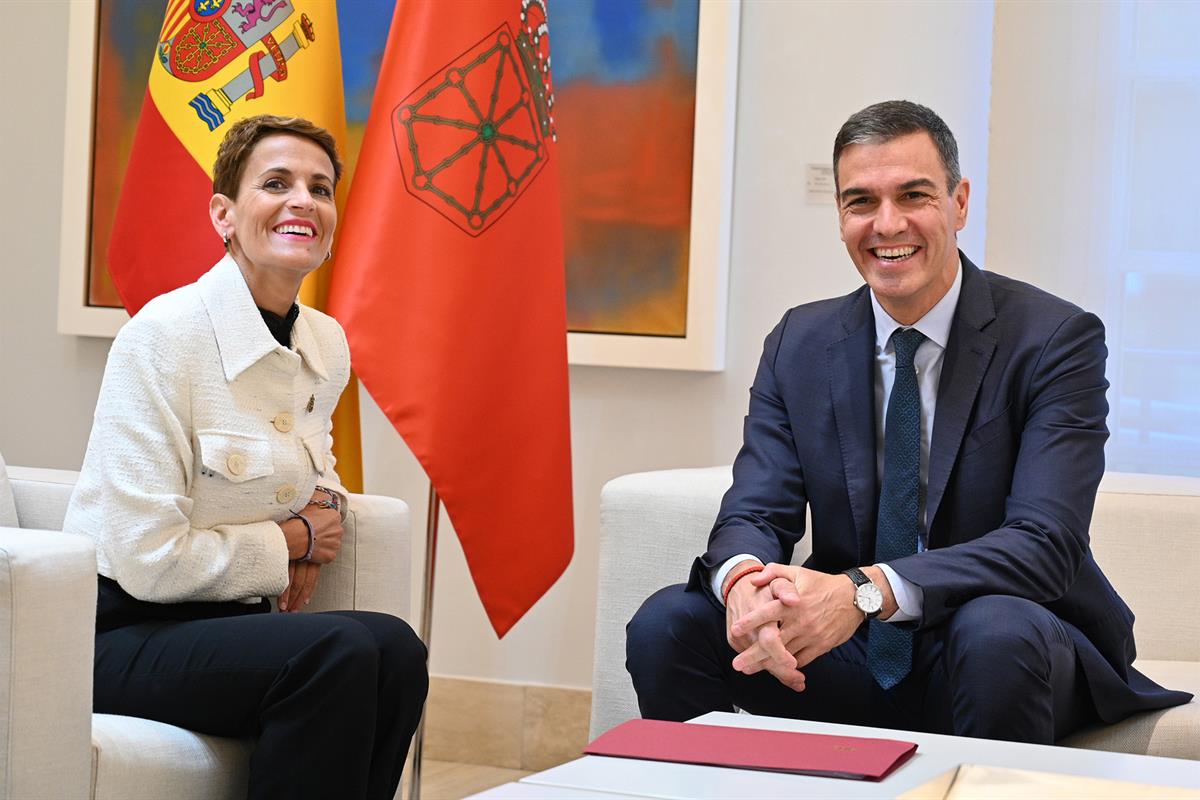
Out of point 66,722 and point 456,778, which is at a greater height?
point 66,722

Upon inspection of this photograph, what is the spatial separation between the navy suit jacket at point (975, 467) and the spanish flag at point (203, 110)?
3.47 feet

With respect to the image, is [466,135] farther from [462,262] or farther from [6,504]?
[6,504]

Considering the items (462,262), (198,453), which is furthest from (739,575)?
(462,262)

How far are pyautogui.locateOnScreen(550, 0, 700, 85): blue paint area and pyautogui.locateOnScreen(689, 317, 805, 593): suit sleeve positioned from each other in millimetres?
1211

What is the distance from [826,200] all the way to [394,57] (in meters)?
1.11

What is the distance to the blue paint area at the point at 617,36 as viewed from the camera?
3277 mm

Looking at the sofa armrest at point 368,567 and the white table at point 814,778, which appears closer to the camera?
the white table at point 814,778

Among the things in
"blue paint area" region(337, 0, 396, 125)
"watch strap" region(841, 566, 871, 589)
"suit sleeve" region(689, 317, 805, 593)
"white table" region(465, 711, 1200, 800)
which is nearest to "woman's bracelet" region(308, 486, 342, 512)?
"suit sleeve" region(689, 317, 805, 593)

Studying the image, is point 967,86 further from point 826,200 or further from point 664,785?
point 664,785

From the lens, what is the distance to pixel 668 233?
3.31 meters

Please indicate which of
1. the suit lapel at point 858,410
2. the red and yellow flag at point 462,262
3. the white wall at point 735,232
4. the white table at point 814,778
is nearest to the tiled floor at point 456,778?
the white wall at point 735,232

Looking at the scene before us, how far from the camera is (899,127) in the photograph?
2066 millimetres

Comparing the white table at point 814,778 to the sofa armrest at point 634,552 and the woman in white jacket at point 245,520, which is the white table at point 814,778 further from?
the sofa armrest at point 634,552

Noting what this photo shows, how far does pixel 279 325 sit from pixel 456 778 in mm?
1462
